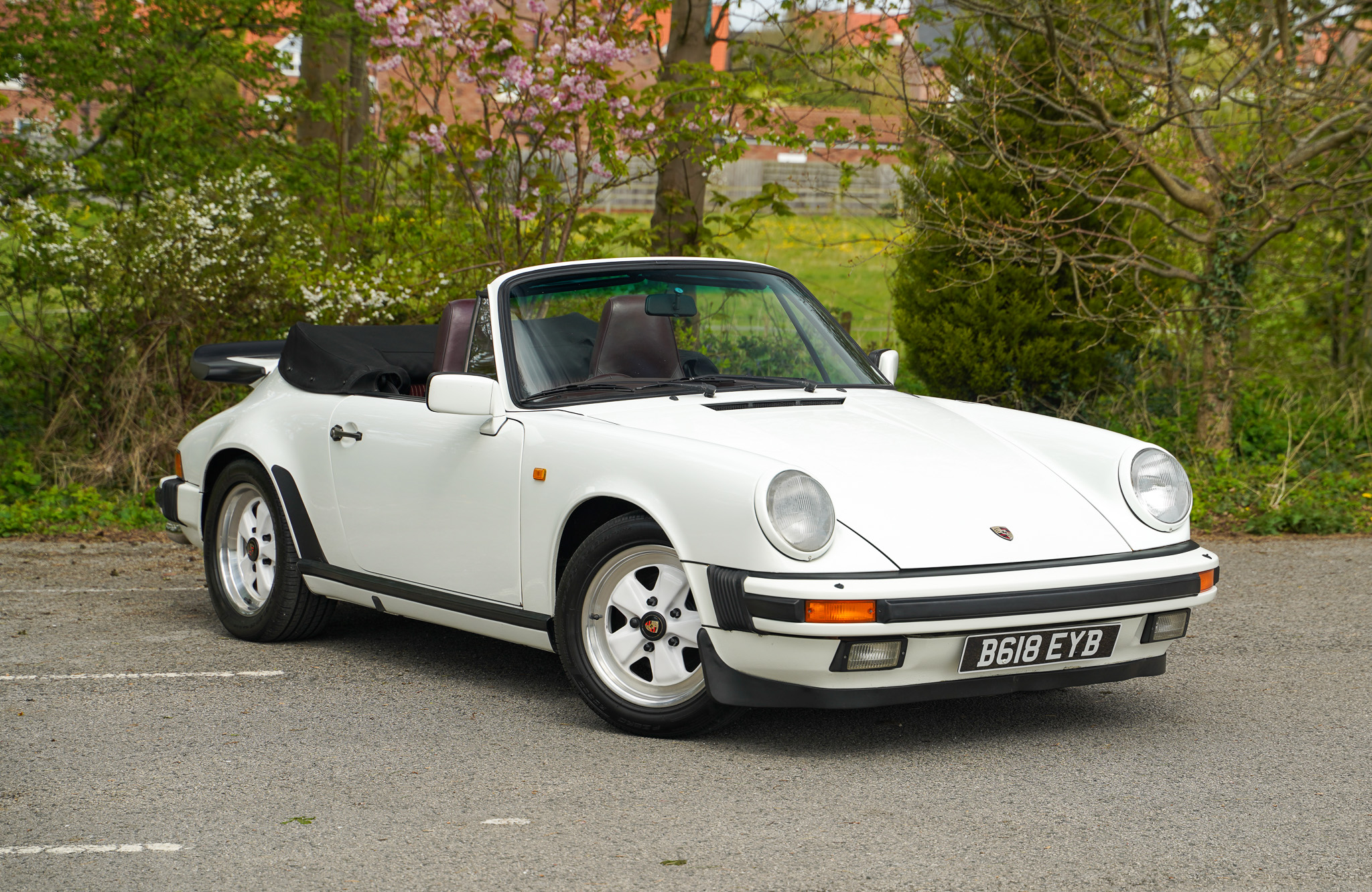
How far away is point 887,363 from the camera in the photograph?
5.74m

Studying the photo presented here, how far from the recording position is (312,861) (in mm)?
3383

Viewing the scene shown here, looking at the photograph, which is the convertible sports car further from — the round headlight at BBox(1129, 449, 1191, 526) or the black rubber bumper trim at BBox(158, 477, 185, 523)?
the black rubber bumper trim at BBox(158, 477, 185, 523)

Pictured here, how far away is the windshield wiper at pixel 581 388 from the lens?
5074 mm

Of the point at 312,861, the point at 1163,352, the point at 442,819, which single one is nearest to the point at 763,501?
the point at 442,819

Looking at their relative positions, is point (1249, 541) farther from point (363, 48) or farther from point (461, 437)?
point (363, 48)

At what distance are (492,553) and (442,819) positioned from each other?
4.52 feet

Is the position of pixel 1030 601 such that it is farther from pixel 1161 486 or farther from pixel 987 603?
pixel 1161 486

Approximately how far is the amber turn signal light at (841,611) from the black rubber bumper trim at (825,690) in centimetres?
26

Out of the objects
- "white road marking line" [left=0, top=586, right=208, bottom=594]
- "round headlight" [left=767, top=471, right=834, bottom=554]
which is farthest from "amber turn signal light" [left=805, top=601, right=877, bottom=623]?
"white road marking line" [left=0, top=586, right=208, bottom=594]

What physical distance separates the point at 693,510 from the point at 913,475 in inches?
28.3

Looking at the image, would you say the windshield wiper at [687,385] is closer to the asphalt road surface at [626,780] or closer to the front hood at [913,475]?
the front hood at [913,475]

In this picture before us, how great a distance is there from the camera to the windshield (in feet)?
17.0

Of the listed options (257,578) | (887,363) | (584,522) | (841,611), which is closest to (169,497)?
(257,578)

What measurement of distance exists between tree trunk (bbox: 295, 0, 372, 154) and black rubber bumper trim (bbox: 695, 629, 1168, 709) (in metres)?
9.06
